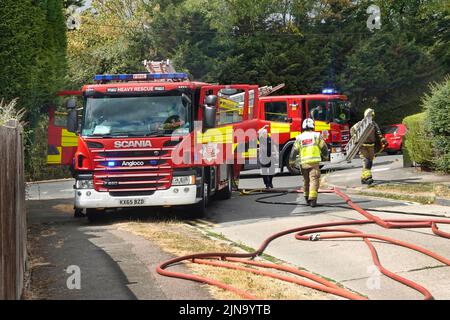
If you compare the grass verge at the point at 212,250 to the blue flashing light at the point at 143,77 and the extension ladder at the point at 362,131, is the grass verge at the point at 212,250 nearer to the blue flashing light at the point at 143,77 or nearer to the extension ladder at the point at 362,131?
the blue flashing light at the point at 143,77

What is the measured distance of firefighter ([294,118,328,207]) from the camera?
43.7 feet

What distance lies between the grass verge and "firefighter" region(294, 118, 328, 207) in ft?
9.47

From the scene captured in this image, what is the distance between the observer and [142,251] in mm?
8695

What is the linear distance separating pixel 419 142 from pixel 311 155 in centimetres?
553

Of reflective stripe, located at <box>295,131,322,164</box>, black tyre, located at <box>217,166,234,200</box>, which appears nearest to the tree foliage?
black tyre, located at <box>217,166,234,200</box>

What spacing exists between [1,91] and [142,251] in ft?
14.8

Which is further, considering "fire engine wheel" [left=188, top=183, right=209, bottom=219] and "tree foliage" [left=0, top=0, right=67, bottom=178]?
"fire engine wheel" [left=188, top=183, right=209, bottom=219]

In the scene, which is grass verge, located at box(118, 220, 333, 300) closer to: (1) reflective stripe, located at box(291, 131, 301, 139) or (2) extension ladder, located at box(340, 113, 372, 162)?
(2) extension ladder, located at box(340, 113, 372, 162)

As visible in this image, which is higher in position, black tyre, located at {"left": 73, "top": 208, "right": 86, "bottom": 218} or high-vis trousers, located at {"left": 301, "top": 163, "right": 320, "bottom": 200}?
high-vis trousers, located at {"left": 301, "top": 163, "right": 320, "bottom": 200}

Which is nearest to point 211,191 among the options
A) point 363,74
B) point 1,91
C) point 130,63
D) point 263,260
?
point 1,91

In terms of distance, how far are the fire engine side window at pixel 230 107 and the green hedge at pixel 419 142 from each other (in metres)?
5.17
